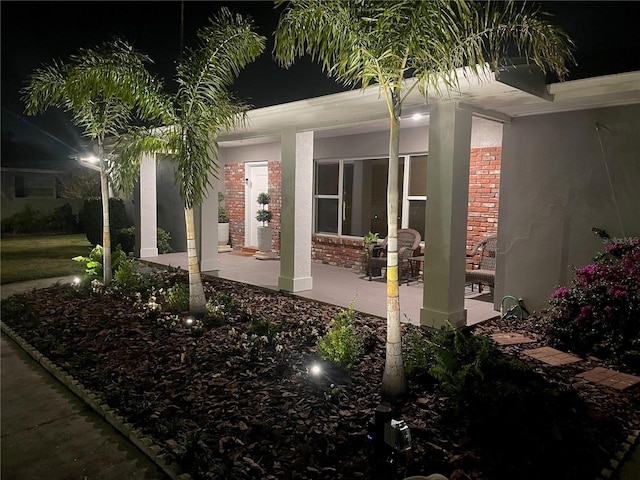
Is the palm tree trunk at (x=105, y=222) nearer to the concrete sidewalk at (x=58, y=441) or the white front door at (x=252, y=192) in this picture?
the concrete sidewalk at (x=58, y=441)

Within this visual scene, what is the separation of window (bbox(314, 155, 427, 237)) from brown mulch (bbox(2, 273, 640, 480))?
360 cm

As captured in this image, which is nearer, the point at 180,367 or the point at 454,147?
the point at 180,367

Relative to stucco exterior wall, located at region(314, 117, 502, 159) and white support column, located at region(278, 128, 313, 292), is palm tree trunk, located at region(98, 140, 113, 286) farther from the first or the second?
stucco exterior wall, located at region(314, 117, 502, 159)

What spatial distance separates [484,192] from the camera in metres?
7.93

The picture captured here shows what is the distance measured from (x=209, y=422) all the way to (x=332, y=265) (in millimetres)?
7342

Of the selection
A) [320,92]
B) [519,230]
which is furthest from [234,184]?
[519,230]

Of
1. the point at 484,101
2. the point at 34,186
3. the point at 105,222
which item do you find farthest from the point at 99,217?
the point at 34,186

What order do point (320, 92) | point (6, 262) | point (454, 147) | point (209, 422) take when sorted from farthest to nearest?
point (6, 262) < point (320, 92) < point (454, 147) < point (209, 422)

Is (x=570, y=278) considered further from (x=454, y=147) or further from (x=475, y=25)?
(x=475, y=25)

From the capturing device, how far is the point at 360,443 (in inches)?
124

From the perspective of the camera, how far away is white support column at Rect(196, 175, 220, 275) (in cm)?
970

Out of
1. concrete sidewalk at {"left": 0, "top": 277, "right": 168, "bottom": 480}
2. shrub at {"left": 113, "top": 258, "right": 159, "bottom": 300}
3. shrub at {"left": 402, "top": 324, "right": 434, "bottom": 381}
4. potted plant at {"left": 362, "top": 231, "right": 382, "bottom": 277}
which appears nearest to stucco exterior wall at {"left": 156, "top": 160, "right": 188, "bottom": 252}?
shrub at {"left": 113, "top": 258, "right": 159, "bottom": 300}

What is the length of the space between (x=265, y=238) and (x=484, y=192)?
5767mm

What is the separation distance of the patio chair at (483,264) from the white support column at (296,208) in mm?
2747
